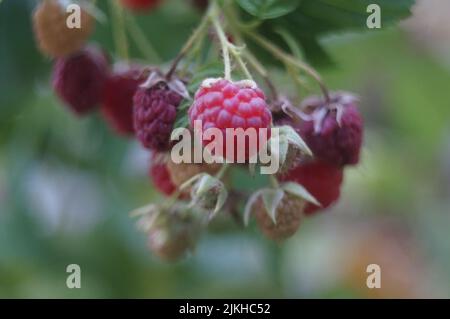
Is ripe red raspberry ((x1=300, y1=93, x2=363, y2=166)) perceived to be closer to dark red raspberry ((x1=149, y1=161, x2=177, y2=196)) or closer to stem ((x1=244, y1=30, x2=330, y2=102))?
stem ((x1=244, y1=30, x2=330, y2=102))

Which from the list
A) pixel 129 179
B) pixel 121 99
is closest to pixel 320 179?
pixel 121 99

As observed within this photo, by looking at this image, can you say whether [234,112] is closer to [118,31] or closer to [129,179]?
[118,31]

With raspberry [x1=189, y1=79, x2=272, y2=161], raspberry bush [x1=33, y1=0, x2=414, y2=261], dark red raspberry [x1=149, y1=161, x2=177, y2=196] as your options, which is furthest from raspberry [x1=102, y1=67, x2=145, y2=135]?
raspberry [x1=189, y1=79, x2=272, y2=161]

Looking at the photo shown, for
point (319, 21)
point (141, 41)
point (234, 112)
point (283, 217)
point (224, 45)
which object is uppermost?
point (141, 41)

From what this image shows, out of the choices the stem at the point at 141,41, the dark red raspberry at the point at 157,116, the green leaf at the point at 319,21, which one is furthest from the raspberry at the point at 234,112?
the stem at the point at 141,41

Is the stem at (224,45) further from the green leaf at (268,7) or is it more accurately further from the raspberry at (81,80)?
the raspberry at (81,80)

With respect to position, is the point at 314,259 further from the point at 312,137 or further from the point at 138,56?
the point at 312,137

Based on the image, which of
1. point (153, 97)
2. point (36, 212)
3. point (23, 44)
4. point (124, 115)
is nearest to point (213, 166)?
point (153, 97)
